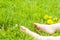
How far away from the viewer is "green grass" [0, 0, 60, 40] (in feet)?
12.0

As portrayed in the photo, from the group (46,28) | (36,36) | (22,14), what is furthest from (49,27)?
(22,14)

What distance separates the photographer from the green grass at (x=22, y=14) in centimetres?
364

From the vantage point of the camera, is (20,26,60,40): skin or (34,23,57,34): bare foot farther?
(34,23,57,34): bare foot

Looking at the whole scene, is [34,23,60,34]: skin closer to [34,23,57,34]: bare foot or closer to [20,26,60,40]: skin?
[34,23,57,34]: bare foot

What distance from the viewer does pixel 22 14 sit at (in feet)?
13.9

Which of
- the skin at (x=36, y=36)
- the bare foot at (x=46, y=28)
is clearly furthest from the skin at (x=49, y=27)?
the skin at (x=36, y=36)

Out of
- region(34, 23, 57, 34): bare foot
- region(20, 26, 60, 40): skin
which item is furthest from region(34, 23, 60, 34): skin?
→ region(20, 26, 60, 40): skin

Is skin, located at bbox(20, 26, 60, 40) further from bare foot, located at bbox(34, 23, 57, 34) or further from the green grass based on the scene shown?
bare foot, located at bbox(34, 23, 57, 34)

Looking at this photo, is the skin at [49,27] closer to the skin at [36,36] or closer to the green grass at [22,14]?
the green grass at [22,14]

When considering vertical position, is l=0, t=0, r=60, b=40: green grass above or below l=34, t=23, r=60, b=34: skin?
above

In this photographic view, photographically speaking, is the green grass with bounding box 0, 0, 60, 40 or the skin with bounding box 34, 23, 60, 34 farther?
the skin with bounding box 34, 23, 60, 34

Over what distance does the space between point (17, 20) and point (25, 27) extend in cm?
23

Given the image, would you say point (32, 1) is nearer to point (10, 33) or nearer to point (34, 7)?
point (34, 7)

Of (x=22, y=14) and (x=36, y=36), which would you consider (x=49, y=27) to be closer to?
(x=36, y=36)
